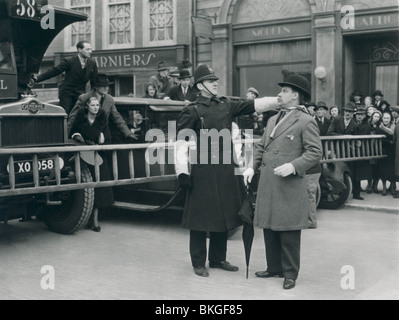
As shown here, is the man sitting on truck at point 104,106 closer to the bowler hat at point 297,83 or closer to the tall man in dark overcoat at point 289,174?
the tall man in dark overcoat at point 289,174

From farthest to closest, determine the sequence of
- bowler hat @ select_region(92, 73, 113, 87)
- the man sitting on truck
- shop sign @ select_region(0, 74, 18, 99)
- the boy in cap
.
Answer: the boy in cap, bowler hat @ select_region(92, 73, 113, 87), the man sitting on truck, shop sign @ select_region(0, 74, 18, 99)

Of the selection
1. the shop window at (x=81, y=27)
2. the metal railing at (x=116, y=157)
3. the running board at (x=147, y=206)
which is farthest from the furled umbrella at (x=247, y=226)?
the shop window at (x=81, y=27)

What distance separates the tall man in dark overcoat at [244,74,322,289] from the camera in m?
4.97

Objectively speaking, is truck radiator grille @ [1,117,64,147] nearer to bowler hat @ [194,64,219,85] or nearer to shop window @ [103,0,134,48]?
bowler hat @ [194,64,219,85]

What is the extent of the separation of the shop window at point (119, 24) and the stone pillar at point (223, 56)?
3.07 m

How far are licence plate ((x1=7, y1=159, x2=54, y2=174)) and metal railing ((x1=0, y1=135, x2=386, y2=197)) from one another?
5 centimetres

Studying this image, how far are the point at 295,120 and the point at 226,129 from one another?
27.9 inches

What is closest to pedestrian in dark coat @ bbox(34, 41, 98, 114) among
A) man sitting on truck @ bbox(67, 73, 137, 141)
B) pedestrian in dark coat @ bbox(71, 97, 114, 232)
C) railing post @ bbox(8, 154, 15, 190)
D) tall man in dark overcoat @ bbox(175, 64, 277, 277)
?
man sitting on truck @ bbox(67, 73, 137, 141)

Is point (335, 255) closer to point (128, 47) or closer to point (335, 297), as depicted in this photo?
point (335, 297)

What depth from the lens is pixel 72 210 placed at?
731 centimetres

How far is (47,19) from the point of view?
7707 millimetres

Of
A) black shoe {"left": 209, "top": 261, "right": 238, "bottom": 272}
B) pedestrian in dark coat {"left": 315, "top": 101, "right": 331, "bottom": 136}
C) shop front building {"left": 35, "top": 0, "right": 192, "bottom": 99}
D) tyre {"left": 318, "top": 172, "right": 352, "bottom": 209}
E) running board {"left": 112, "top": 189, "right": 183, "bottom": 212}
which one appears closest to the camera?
black shoe {"left": 209, "top": 261, "right": 238, "bottom": 272}

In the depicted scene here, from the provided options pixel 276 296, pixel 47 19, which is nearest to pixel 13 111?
pixel 47 19

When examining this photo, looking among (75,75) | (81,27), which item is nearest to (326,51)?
(75,75)
